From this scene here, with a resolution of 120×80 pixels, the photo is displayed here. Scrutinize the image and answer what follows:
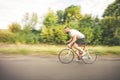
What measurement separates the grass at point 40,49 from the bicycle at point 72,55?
0.08m

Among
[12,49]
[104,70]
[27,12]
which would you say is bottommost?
[104,70]

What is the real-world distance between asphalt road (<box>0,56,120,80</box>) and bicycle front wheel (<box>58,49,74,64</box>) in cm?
8

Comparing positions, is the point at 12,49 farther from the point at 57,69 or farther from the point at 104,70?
the point at 104,70

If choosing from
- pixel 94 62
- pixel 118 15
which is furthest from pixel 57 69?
pixel 118 15

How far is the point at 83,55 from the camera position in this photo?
16.9 ft

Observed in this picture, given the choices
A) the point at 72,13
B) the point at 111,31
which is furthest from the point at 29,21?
the point at 111,31

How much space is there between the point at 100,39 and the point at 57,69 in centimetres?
104

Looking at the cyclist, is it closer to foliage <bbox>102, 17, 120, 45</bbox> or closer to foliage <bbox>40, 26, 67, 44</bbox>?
foliage <bbox>40, 26, 67, 44</bbox>

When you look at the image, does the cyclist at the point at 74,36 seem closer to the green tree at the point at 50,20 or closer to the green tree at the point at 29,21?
the green tree at the point at 50,20

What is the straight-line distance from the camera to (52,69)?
4867 millimetres

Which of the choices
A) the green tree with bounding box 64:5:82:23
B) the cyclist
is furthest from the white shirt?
the green tree with bounding box 64:5:82:23

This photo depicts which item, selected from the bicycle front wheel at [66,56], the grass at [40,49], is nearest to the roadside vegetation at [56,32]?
the grass at [40,49]

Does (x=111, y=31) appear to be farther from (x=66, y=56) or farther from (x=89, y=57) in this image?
(x=66, y=56)

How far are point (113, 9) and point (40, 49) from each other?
157 centimetres
